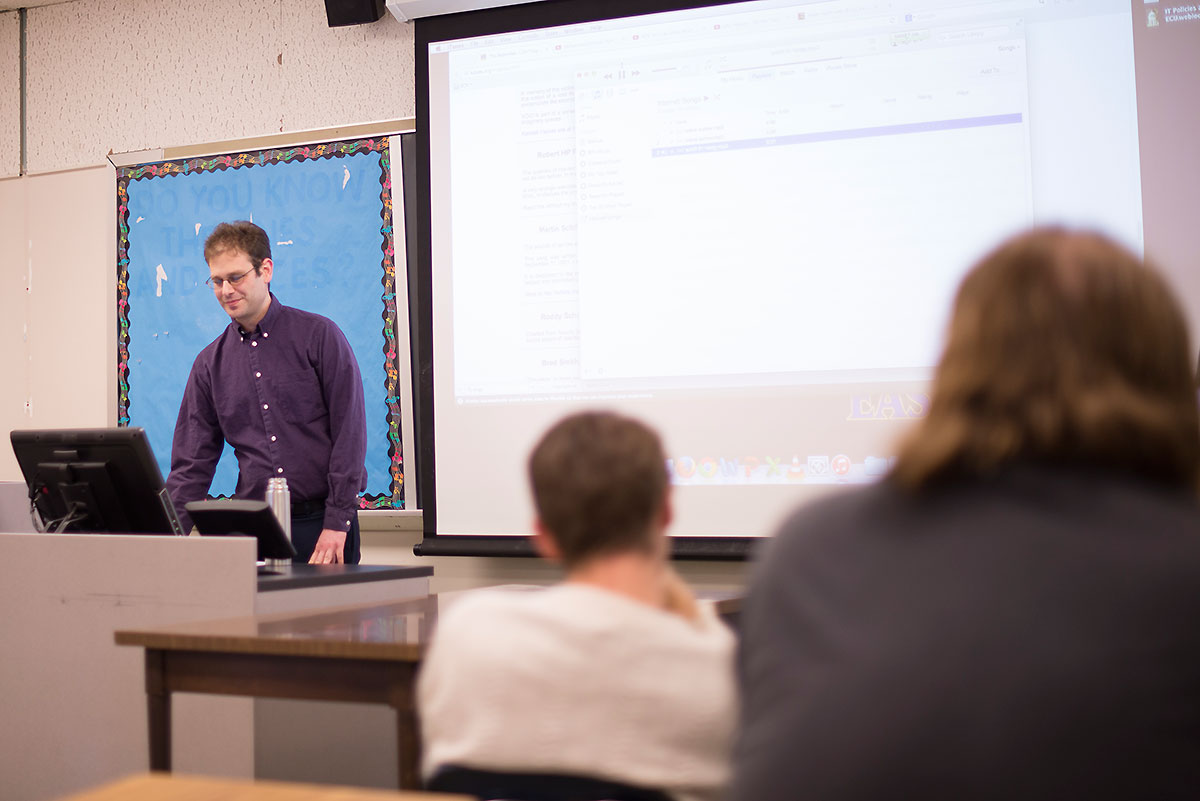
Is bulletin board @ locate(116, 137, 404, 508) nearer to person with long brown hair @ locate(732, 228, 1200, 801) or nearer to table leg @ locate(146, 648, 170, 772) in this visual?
table leg @ locate(146, 648, 170, 772)

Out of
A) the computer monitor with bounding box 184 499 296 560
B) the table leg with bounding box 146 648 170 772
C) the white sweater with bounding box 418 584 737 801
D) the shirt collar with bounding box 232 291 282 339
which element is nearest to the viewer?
the white sweater with bounding box 418 584 737 801

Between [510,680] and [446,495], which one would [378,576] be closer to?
[446,495]

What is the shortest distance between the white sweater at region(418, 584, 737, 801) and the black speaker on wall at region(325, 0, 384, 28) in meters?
3.05

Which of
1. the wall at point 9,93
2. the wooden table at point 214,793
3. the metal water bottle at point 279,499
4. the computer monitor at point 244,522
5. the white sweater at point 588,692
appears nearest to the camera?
the wooden table at point 214,793

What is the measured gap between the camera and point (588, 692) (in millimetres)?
1033

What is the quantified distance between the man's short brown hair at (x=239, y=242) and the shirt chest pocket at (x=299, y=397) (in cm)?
33

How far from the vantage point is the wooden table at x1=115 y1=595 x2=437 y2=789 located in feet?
5.11

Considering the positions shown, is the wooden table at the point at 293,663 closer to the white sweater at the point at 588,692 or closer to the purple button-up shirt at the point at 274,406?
the white sweater at the point at 588,692

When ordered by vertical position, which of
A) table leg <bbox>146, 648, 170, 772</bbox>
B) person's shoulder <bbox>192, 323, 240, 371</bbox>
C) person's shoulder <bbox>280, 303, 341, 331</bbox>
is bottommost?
table leg <bbox>146, 648, 170, 772</bbox>

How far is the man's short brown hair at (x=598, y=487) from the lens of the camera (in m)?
1.11

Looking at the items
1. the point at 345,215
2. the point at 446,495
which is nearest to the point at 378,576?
the point at 446,495

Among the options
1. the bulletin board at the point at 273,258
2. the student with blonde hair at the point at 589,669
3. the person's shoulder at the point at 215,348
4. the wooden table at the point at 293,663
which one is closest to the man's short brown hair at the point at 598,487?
the student with blonde hair at the point at 589,669

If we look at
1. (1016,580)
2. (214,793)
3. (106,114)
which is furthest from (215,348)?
(1016,580)

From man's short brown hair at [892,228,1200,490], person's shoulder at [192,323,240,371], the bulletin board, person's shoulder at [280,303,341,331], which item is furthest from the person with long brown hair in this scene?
the bulletin board
